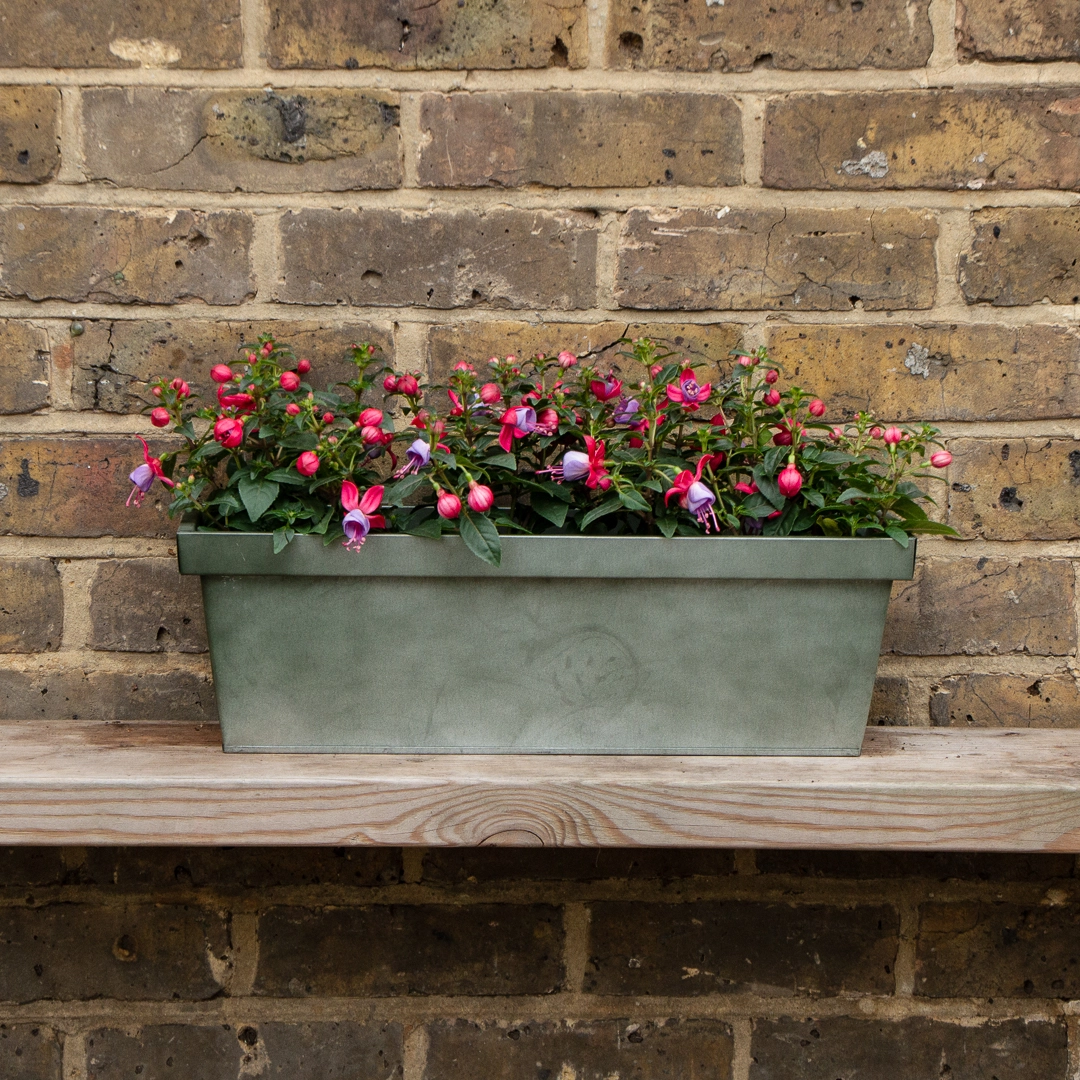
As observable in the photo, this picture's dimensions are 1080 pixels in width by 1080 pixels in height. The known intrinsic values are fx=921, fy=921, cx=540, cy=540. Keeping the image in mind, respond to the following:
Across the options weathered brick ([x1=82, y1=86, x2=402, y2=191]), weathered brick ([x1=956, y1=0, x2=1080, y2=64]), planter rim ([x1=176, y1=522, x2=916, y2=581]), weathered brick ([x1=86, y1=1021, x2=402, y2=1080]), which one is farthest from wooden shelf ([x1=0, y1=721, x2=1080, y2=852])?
weathered brick ([x1=956, y1=0, x2=1080, y2=64])

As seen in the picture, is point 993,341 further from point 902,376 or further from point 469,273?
point 469,273

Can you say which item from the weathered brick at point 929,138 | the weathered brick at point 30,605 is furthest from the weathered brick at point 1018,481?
the weathered brick at point 30,605

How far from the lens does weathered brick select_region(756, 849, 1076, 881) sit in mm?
859

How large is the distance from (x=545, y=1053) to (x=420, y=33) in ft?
3.05

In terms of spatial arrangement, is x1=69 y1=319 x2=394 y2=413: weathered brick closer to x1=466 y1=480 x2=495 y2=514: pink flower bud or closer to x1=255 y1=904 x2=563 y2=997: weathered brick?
x1=466 y1=480 x2=495 y2=514: pink flower bud

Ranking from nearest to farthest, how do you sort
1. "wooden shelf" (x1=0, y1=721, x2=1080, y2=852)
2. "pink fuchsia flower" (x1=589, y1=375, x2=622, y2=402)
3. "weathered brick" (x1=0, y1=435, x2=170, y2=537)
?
Answer: "wooden shelf" (x1=0, y1=721, x2=1080, y2=852) → "pink fuchsia flower" (x1=589, y1=375, x2=622, y2=402) → "weathered brick" (x1=0, y1=435, x2=170, y2=537)

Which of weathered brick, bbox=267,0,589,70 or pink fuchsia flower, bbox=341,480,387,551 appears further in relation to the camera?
weathered brick, bbox=267,0,589,70

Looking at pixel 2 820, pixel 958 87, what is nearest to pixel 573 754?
pixel 2 820

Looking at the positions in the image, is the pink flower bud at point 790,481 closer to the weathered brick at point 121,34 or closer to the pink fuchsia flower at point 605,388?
the pink fuchsia flower at point 605,388

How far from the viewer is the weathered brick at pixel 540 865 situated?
859mm

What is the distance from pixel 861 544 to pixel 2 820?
1.98 ft

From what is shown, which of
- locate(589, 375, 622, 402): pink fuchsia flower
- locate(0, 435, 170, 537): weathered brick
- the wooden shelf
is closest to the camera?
the wooden shelf

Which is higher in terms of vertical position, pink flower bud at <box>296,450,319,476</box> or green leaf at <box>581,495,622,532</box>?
pink flower bud at <box>296,450,319,476</box>

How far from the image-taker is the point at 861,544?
0.63 meters
